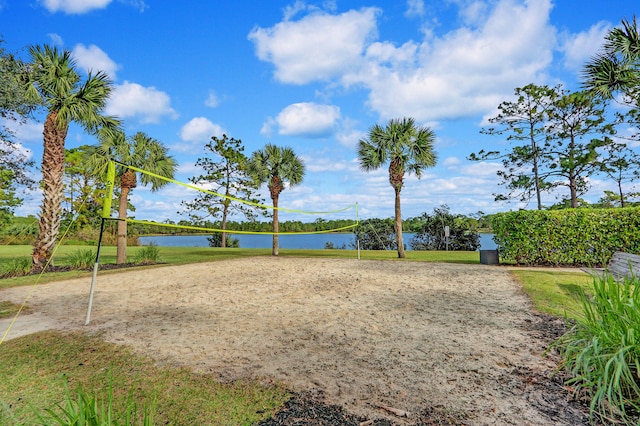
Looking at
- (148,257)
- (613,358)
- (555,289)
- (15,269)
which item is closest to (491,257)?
(555,289)

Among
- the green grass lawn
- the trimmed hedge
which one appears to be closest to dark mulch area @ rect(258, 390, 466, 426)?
the green grass lawn

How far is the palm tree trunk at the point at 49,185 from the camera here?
1201 cm

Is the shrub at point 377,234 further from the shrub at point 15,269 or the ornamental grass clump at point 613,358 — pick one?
the ornamental grass clump at point 613,358

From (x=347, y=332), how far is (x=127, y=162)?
13867 mm

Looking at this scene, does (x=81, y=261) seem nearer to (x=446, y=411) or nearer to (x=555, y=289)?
(x=446, y=411)

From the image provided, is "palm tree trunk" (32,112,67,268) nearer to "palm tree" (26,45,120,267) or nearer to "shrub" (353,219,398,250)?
"palm tree" (26,45,120,267)

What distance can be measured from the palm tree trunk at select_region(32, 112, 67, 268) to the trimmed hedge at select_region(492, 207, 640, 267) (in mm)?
16942

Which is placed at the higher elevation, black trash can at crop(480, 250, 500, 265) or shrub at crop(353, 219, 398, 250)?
shrub at crop(353, 219, 398, 250)

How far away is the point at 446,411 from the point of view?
9.73 ft

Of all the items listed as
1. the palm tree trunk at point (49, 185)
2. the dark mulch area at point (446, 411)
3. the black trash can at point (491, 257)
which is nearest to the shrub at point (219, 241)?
the palm tree trunk at point (49, 185)

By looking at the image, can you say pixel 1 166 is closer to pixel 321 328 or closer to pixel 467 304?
pixel 321 328

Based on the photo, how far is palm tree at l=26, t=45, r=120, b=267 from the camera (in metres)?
12.0

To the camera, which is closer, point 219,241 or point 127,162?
point 127,162

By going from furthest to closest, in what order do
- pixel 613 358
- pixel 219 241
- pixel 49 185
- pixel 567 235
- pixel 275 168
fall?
1. pixel 219 241
2. pixel 275 168
3. pixel 49 185
4. pixel 567 235
5. pixel 613 358
